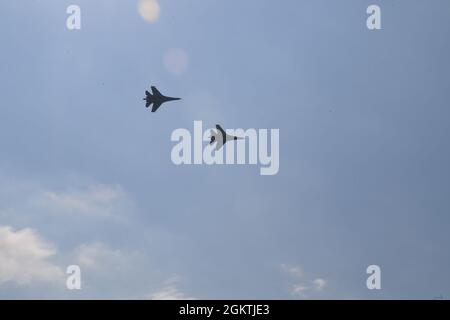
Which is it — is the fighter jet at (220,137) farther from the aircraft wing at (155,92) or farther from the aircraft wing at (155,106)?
the aircraft wing at (155,92)

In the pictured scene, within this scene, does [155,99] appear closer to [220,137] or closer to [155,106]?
[155,106]

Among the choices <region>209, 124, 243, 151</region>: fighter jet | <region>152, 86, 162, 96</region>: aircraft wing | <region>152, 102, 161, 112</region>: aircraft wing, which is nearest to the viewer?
<region>209, 124, 243, 151</region>: fighter jet

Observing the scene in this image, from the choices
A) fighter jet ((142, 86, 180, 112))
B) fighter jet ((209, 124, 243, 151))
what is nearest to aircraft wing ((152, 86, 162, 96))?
fighter jet ((142, 86, 180, 112))

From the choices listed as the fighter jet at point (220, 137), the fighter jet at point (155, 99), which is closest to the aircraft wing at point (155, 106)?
the fighter jet at point (155, 99)

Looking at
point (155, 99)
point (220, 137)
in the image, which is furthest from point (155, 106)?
point (220, 137)

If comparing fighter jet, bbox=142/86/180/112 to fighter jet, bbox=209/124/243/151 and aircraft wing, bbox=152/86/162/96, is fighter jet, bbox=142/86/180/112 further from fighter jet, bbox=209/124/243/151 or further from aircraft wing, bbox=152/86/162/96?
fighter jet, bbox=209/124/243/151
